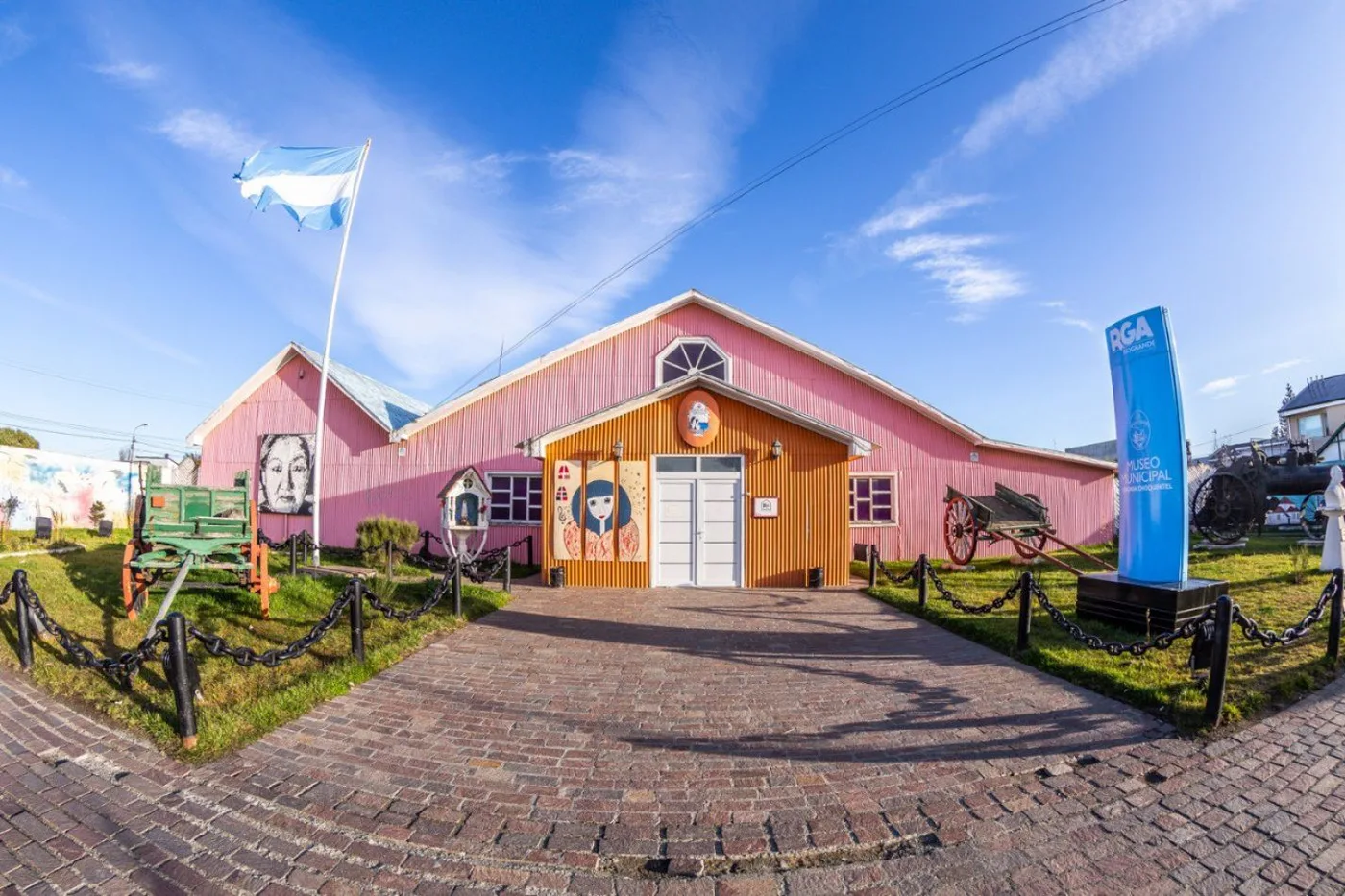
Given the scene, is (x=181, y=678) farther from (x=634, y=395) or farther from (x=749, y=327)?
(x=749, y=327)

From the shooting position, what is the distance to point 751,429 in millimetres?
12438

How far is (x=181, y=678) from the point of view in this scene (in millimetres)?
4516

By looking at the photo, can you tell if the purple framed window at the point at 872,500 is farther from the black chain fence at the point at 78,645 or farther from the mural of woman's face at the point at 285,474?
the mural of woman's face at the point at 285,474

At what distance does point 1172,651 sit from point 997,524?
19.4 feet

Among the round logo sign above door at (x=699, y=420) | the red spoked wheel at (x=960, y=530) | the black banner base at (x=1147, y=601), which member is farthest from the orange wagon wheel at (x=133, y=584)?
the red spoked wheel at (x=960, y=530)

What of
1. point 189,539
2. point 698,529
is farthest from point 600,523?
point 189,539

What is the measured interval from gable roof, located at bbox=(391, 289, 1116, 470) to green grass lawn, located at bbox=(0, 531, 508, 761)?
597 centimetres

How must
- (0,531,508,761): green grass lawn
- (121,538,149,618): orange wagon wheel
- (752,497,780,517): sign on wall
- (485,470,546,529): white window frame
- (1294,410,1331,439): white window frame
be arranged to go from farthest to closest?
(1294,410,1331,439): white window frame < (485,470,546,529): white window frame < (752,497,780,517): sign on wall < (121,538,149,618): orange wagon wheel < (0,531,508,761): green grass lawn

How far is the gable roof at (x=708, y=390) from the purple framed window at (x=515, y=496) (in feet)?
13.7

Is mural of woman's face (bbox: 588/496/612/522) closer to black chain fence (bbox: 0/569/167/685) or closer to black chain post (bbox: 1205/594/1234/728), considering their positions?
black chain fence (bbox: 0/569/167/685)

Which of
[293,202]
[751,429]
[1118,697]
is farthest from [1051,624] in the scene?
[293,202]

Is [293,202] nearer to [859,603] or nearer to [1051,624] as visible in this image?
[859,603]

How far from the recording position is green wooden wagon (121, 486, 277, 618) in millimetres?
8266

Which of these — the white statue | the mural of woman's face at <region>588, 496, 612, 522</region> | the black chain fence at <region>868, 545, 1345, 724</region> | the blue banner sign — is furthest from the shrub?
the white statue
